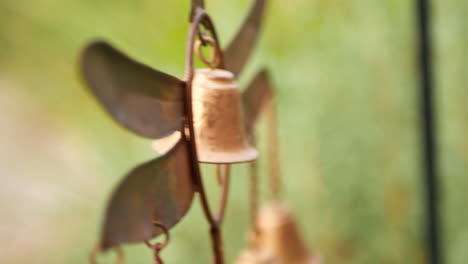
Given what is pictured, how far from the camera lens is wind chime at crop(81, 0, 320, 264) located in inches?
14.3

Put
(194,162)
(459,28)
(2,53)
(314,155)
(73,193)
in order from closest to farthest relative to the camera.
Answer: (194,162), (2,53), (73,193), (459,28), (314,155)

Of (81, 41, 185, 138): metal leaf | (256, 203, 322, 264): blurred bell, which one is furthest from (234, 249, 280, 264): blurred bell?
(81, 41, 185, 138): metal leaf

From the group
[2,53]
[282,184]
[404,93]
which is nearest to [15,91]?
[2,53]

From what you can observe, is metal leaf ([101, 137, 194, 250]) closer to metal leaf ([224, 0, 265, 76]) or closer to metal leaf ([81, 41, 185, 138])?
metal leaf ([81, 41, 185, 138])

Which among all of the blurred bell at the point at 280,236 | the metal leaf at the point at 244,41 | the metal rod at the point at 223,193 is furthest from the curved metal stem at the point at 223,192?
the blurred bell at the point at 280,236

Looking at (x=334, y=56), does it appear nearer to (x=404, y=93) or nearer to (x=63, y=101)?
(x=404, y=93)

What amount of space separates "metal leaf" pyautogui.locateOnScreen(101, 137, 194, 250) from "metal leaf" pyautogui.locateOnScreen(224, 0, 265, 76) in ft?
0.61

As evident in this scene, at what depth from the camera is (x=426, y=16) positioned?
3.80ft

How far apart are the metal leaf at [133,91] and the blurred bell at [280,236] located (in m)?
0.52

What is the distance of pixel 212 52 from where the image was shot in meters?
0.58

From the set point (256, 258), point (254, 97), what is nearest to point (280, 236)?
point (256, 258)

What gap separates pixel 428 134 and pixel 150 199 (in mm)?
952

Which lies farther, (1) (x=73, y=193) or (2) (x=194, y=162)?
(1) (x=73, y=193)

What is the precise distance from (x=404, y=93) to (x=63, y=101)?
79cm
